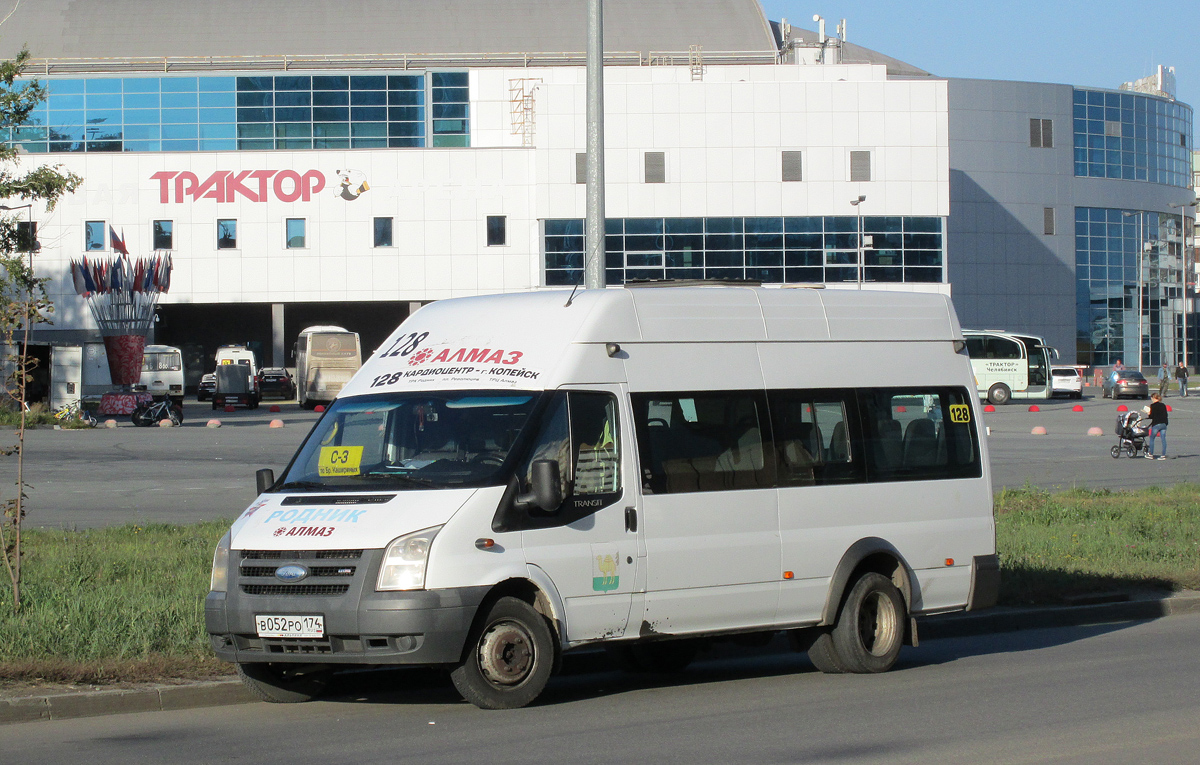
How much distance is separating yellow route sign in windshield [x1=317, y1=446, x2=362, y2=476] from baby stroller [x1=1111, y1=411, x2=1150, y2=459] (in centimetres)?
2506

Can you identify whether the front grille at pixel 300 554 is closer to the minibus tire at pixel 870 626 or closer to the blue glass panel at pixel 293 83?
the minibus tire at pixel 870 626

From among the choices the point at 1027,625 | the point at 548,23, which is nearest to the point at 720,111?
the point at 548,23

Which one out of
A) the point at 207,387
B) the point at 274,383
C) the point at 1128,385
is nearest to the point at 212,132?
the point at 207,387

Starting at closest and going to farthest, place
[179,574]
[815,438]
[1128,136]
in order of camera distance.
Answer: [815,438] → [179,574] → [1128,136]

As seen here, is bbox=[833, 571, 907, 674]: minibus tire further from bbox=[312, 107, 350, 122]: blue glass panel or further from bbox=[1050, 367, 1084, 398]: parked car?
bbox=[312, 107, 350, 122]: blue glass panel

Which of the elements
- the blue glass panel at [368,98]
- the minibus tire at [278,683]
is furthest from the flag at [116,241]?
the minibus tire at [278,683]

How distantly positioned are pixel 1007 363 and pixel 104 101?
48.5 metres

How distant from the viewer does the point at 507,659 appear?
777 cm

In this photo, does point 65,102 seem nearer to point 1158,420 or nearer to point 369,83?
point 369,83

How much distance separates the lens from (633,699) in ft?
27.7

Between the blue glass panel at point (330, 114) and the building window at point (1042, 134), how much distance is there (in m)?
45.3

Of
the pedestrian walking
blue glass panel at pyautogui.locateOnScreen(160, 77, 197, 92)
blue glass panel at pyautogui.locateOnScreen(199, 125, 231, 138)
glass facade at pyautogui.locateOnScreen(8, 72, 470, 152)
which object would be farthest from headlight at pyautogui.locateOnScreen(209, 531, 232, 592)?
blue glass panel at pyautogui.locateOnScreen(160, 77, 197, 92)

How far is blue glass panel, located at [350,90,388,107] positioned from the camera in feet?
244

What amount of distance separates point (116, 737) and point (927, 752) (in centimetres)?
421
